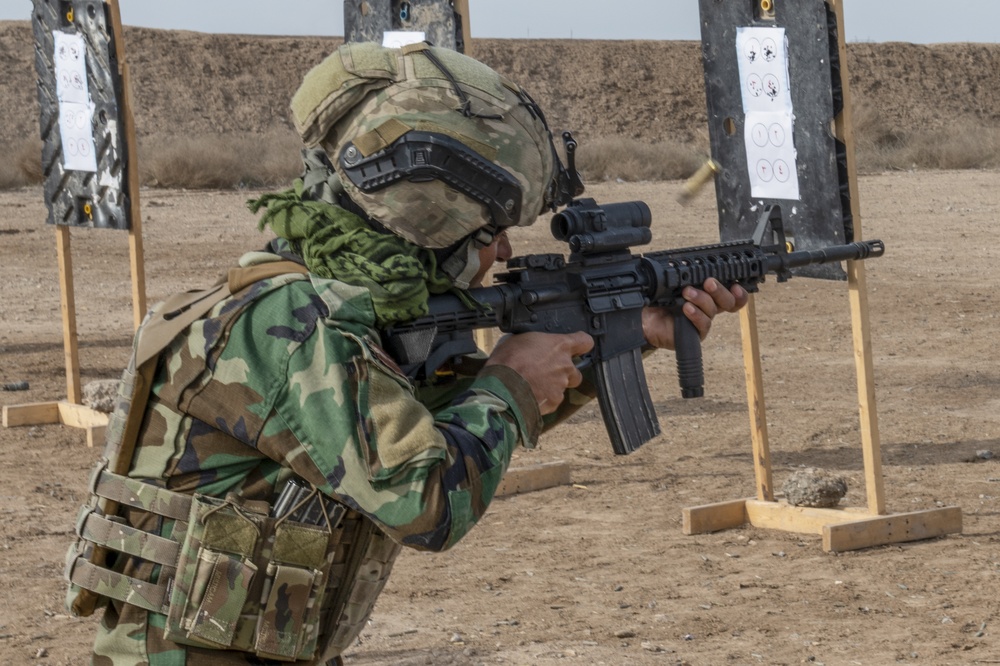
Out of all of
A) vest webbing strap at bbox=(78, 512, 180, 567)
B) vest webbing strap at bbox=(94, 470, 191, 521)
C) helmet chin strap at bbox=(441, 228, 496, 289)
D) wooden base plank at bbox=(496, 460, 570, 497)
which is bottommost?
wooden base plank at bbox=(496, 460, 570, 497)

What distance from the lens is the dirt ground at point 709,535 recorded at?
4.51 meters

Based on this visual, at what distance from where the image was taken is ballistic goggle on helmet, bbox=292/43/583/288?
2.22 metres

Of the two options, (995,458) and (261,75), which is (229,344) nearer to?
(995,458)

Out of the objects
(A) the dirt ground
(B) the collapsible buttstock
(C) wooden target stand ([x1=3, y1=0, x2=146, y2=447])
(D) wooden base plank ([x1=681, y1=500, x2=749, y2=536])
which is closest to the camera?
(B) the collapsible buttstock

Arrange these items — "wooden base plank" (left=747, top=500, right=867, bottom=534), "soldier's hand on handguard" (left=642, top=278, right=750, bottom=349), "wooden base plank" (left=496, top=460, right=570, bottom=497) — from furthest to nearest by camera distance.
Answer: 1. "wooden base plank" (left=496, top=460, right=570, bottom=497)
2. "wooden base plank" (left=747, top=500, right=867, bottom=534)
3. "soldier's hand on handguard" (left=642, top=278, right=750, bottom=349)

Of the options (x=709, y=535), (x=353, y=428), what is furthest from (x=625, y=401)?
(x=709, y=535)

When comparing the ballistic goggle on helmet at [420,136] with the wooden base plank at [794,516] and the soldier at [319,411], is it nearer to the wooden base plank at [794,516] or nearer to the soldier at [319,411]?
the soldier at [319,411]

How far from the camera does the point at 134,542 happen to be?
7.18 ft

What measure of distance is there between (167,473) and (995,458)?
5.44 m

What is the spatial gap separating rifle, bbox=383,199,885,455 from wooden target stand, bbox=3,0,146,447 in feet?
14.9

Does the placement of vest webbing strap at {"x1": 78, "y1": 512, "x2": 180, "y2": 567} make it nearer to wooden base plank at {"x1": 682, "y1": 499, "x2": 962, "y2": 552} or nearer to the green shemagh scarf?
the green shemagh scarf

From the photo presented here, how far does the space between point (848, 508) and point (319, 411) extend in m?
4.06

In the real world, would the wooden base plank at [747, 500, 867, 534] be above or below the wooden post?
below

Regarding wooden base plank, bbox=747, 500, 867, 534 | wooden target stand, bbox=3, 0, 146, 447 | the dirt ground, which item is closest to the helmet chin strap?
the dirt ground
